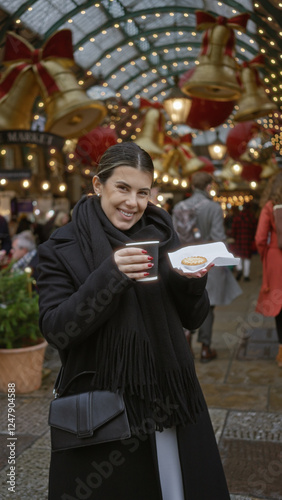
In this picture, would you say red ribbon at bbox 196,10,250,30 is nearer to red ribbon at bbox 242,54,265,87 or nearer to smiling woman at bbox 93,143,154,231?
red ribbon at bbox 242,54,265,87

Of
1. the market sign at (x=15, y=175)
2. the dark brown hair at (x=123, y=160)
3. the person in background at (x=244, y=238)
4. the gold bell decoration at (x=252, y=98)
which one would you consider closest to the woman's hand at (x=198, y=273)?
the dark brown hair at (x=123, y=160)

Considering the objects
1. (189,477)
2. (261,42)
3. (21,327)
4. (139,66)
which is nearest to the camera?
(189,477)

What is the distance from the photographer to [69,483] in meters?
1.64

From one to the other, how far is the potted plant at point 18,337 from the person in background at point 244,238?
7.25 meters

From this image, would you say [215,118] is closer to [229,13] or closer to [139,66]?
[229,13]

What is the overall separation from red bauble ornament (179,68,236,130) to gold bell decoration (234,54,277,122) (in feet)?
0.89

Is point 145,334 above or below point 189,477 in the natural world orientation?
above

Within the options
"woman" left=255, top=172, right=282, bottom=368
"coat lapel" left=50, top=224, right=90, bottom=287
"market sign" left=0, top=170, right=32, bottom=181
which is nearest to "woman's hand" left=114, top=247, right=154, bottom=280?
"coat lapel" left=50, top=224, right=90, bottom=287

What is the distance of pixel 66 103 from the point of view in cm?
441

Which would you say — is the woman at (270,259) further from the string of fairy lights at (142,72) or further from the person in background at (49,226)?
the string of fairy lights at (142,72)

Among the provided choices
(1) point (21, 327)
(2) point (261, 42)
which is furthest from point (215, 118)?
(2) point (261, 42)

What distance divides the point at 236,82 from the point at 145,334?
13.5ft

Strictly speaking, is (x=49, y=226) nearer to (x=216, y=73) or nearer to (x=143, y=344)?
(x=216, y=73)

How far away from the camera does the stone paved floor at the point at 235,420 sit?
291cm
